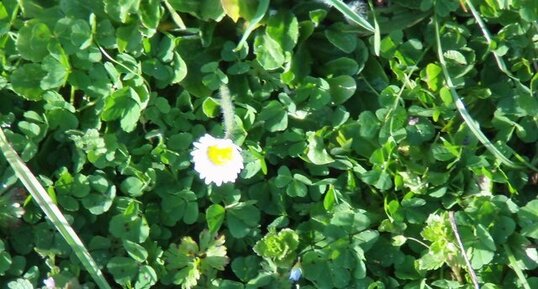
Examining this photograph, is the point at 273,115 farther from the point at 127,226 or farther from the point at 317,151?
the point at 127,226

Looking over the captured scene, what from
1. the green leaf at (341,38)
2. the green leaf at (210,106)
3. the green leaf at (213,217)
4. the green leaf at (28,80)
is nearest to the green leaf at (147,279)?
the green leaf at (213,217)

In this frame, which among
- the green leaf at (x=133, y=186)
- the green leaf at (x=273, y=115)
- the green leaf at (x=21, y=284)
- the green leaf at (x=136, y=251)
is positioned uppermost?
the green leaf at (x=273, y=115)

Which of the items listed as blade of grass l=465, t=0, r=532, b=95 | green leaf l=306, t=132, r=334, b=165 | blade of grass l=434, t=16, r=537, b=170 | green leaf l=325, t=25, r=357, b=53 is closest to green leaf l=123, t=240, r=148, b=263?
green leaf l=306, t=132, r=334, b=165

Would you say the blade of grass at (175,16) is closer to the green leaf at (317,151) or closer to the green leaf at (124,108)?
the green leaf at (124,108)

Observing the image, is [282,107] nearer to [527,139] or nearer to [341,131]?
[341,131]

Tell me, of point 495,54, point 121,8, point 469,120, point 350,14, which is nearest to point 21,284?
point 121,8

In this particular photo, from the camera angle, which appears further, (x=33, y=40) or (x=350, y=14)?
(x=33, y=40)

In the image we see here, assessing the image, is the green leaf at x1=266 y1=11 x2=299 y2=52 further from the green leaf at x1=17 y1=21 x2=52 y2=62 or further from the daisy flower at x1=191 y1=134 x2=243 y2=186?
the green leaf at x1=17 y1=21 x2=52 y2=62
